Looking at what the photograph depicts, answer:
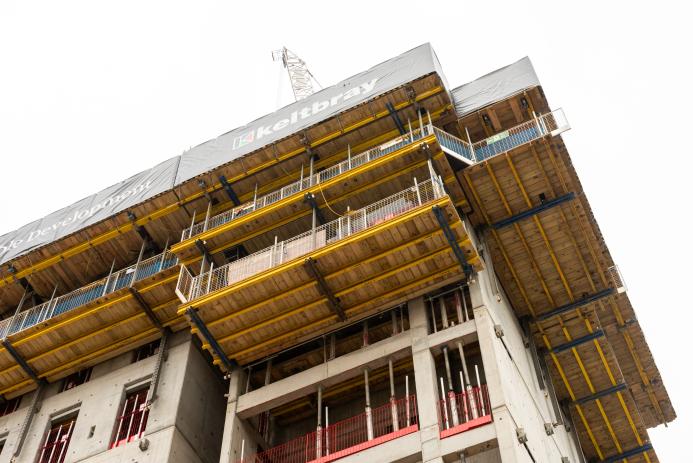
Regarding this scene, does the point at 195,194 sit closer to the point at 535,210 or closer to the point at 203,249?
the point at 203,249

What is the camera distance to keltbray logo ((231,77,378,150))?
121ft

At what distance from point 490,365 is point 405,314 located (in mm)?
5964

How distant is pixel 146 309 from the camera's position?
3512 cm

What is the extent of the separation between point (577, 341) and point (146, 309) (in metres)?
20.2

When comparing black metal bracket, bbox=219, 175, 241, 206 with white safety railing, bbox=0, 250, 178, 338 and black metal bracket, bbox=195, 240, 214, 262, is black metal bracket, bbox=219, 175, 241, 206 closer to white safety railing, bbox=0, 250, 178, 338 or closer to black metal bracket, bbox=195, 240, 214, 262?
black metal bracket, bbox=195, 240, 214, 262

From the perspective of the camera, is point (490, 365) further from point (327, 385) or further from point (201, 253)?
point (201, 253)

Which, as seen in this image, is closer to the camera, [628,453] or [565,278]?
[565,278]

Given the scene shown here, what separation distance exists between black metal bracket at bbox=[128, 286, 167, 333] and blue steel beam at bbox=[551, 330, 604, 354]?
1855 cm

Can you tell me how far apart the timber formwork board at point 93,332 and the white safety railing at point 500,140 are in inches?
529

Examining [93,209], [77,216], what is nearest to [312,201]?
[93,209]

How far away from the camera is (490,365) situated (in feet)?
86.4

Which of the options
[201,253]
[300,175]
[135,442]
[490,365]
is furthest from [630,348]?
[135,442]

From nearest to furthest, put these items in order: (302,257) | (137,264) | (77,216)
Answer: (302,257) < (137,264) < (77,216)

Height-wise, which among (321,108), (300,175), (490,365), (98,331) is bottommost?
(490,365)
